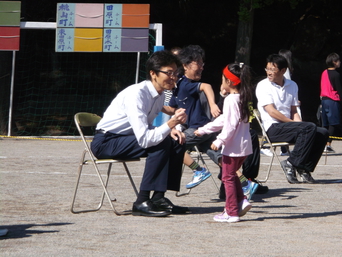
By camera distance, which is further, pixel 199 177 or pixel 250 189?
pixel 199 177

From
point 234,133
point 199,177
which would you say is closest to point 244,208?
point 234,133

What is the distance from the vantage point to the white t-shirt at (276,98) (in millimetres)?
8492

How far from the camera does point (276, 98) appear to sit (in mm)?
8500

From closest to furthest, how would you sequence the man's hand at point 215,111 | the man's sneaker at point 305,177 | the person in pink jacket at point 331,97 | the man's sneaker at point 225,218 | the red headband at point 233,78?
the man's sneaker at point 225,218 < the red headband at point 233,78 < the man's hand at point 215,111 < the man's sneaker at point 305,177 < the person in pink jacket at point 331,97

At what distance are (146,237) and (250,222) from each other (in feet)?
3.61

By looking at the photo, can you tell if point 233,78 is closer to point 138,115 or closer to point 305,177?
point 138,115

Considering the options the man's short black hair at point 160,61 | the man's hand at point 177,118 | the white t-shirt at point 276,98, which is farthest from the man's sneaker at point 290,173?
the man's hand at point 177,118

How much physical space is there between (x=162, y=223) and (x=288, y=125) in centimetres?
313

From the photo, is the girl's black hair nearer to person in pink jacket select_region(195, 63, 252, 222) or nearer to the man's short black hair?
person in pink jacket select_region(195, 63, 252, 222)

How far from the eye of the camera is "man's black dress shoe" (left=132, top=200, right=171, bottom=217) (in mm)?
5946

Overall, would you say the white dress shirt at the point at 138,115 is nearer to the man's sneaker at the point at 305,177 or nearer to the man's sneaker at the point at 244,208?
the man's sneaker at the point at 244,208

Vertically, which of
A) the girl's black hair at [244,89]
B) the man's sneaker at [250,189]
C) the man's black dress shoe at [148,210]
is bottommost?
the man's black dress shoe at [148,210]

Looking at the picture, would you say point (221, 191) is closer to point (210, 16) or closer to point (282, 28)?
point (210, 16)

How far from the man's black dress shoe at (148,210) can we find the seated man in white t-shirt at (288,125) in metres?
2.72
